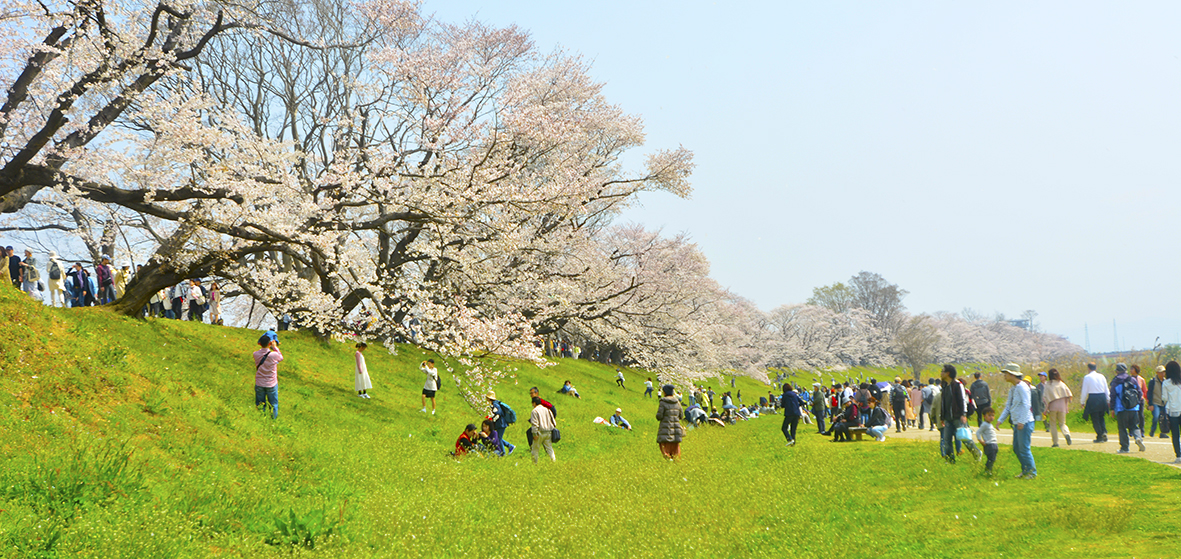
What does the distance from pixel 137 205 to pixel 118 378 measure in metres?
5.38

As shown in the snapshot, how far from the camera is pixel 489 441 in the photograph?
637 inches

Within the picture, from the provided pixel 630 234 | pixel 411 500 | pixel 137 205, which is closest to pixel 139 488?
pixel 411 500

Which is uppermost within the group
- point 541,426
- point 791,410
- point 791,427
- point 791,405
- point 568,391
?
point 568,391

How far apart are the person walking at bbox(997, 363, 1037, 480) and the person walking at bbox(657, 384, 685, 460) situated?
6.40m

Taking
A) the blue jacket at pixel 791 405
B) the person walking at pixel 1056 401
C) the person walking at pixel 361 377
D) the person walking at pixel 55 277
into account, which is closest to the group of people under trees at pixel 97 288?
the person walking at pixel 55 277

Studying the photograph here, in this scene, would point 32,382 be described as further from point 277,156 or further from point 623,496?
point 277,156

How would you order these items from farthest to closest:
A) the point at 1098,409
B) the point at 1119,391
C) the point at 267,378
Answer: the point at 1098,409
the point at 267,378
the point at 1119,391

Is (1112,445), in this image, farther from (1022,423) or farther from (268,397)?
(268,397)

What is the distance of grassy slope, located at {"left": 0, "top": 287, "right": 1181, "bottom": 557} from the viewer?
7332mm

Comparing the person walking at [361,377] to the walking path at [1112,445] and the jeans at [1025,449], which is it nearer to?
the jeans at [1025,449]

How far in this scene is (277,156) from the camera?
1995 centimetres

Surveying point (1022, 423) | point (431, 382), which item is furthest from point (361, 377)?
point (1022, 423)

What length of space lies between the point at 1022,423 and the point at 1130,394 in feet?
14.5

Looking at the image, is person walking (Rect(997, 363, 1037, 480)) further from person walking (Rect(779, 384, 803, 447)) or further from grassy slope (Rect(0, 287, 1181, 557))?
person walking (Rect(779, 384, 803, 447))
